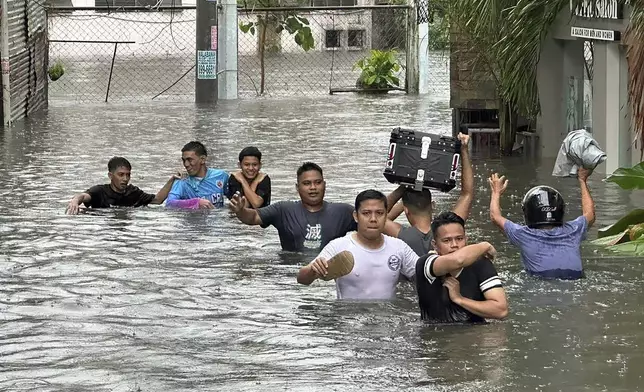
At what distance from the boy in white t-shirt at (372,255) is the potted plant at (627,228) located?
311 centimetres

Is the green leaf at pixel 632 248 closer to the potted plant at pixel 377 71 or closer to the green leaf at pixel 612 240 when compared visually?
the green leaf at pixel 612 240

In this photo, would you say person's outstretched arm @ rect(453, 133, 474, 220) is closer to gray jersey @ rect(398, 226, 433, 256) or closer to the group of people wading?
the group of people wading

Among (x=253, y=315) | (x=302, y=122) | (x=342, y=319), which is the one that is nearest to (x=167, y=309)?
(x=253, y=315)

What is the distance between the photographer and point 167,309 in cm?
1104

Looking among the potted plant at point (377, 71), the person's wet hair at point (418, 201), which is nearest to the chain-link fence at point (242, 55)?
the potted plant at point (377, 71)

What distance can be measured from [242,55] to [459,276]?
117 feet

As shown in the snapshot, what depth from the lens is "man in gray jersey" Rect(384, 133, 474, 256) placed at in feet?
36.8

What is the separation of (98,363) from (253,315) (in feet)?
6.04

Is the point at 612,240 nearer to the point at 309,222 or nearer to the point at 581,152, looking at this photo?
the point at 581,152

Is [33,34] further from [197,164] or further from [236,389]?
[236,389]

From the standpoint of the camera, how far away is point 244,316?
35.3 ft

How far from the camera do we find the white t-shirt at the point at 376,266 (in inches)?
417

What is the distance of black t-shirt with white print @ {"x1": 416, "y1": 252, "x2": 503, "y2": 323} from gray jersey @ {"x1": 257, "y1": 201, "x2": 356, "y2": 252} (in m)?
2.75

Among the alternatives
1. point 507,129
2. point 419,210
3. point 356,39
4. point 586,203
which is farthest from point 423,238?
point 356,39
